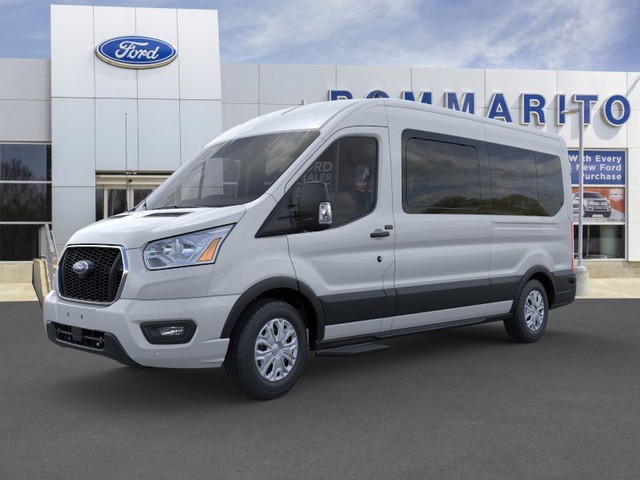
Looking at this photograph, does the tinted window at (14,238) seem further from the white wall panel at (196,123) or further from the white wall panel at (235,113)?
the white wall panel at (235,113)

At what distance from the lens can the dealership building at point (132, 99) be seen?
58.4 ft

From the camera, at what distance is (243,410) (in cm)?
527

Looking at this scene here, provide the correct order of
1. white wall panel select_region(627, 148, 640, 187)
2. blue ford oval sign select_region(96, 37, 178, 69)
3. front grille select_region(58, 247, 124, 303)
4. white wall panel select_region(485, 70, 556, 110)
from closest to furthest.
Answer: front grille select_region(58, 247, 124, 303) < blue ford oval sign select_region(96, 37, 178, 69) < white wall panel select_region(485, 70, 556, 110) < white wall panel select_region(627, 148, 640, 187)

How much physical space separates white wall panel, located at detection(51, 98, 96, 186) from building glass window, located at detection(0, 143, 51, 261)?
95cm

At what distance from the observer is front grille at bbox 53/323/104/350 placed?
5262mm

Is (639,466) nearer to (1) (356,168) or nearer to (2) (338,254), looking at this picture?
(2) (338,254)

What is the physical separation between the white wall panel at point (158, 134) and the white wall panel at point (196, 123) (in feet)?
0.49

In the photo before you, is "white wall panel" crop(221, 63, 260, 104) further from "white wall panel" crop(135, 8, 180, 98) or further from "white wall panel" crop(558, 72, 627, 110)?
"white wall panel" crop(558, 72, 627, 110)

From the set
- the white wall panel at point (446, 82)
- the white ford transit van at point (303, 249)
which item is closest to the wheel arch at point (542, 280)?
the white ford transit van at point (303, 249)

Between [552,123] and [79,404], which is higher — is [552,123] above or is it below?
above

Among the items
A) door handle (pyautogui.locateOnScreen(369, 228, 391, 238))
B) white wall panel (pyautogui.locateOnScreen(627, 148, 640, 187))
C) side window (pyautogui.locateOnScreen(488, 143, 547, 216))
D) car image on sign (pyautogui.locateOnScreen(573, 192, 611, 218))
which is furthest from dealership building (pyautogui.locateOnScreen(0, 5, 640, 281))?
door handle (pyautogui.locateOnScreen(369, 228, 391, 238))

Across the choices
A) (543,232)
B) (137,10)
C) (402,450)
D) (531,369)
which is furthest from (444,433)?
(137,10)

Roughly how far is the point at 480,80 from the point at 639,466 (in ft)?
56.0

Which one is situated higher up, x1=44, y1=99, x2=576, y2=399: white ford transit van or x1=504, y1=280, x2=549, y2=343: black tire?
x1=44, y1=99, x2=576, y2=399: white ford transit van
